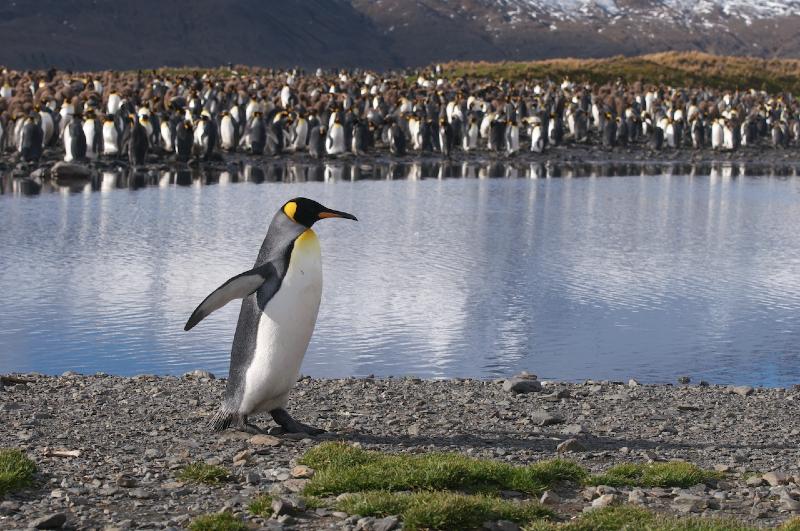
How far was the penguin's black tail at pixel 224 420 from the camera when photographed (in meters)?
7.09

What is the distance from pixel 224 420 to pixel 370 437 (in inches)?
32.2

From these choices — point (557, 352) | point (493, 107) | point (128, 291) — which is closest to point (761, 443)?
point (557, 352)

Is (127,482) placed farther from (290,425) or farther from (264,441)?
(290,425)

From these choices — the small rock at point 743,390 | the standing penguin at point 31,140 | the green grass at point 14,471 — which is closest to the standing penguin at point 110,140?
the standing penguin at point 31,140

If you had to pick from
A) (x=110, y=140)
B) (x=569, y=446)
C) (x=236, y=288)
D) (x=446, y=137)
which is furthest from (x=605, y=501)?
(x=446, y=137)

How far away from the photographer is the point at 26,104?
110 ft

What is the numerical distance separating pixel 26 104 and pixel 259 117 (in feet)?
20.0

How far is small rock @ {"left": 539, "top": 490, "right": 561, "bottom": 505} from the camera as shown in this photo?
558 cm

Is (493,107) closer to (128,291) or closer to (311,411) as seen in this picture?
(128,291)

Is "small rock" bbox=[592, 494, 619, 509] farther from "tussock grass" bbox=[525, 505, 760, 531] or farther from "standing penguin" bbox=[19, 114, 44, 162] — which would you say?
"standing penguin" bbox=[19, 114, 44, 162]

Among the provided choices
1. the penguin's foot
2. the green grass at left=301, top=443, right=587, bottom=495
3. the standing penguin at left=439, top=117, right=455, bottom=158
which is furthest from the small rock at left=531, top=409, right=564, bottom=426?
the standing penguin at left=439, top=117, right=455, bottom=158

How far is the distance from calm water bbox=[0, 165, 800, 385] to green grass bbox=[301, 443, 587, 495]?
4401 mm

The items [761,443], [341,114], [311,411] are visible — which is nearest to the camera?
[761,443]

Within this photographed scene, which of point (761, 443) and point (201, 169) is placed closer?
point (761, 443)
